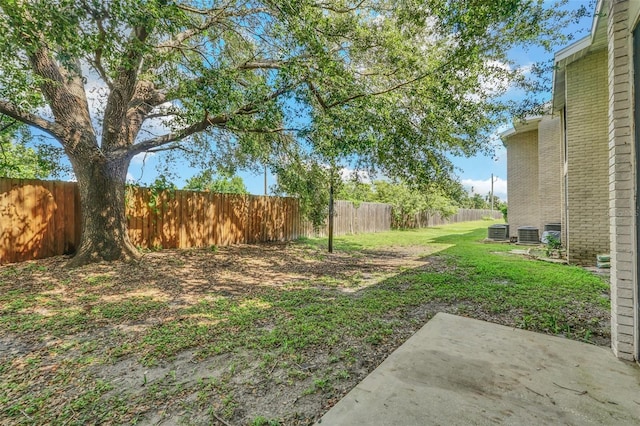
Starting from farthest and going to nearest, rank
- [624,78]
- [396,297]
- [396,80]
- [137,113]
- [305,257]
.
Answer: [305,257], [137,113], [396,80], [396,297], [624,78]

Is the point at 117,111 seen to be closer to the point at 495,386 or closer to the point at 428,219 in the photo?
the point at 495,386

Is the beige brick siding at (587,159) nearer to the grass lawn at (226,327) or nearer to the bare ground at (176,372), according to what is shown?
the grass lawn at (226,327)

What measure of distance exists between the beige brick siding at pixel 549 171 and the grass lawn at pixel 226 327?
5150 mm

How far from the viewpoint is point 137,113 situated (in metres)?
7.33

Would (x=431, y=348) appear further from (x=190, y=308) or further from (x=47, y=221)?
(x=47, y=221)

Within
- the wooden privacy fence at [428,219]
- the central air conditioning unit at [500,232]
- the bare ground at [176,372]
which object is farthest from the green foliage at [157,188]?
the wooden privacy fence at [428,219]

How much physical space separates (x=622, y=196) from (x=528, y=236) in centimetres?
995

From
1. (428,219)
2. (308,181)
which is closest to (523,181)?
(308,181)

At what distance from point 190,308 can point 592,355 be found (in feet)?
14.1

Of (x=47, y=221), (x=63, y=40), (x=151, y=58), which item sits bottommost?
(x=47, y=221)

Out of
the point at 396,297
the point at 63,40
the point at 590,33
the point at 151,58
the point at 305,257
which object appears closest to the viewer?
the point at 63,40

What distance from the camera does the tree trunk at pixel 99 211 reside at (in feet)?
20.6

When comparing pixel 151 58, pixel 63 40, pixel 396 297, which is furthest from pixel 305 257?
pixel 63 40

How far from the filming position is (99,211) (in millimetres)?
6355
